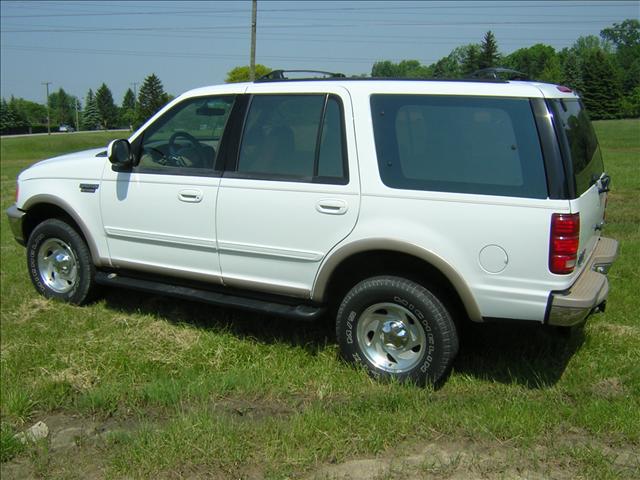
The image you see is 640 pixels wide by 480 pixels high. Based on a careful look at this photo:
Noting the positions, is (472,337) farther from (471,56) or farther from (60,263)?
(471,56)

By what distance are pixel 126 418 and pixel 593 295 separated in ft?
9.42

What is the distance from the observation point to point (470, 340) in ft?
15.5

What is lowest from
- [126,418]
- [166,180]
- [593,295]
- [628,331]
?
[126,418]

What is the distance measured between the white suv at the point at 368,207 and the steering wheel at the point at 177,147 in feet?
0.04

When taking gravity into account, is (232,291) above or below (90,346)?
above

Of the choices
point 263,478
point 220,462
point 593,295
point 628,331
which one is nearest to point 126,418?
point 220,462

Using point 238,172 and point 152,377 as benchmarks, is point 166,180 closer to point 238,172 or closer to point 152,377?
point 238,172

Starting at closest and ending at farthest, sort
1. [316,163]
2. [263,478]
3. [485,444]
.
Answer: [263,478] → [485,444] → [316,163]

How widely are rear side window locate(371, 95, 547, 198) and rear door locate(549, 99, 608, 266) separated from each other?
192mm

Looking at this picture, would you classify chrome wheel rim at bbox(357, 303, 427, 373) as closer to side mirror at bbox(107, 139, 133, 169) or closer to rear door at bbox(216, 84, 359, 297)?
rear door at bbox(216, 84, 359, 297)

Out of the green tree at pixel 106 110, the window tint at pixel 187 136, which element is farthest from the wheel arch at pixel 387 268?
the green tree at pixel 106 110

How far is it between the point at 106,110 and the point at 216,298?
42.8 ft

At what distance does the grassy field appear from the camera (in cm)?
318

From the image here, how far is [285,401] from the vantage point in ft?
13.0
